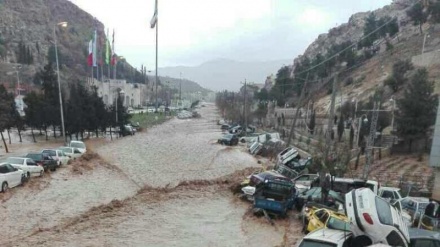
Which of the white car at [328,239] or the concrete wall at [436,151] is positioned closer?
the white car at [328,239]

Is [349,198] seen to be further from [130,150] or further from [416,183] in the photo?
[130,150]

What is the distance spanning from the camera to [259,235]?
679 inches

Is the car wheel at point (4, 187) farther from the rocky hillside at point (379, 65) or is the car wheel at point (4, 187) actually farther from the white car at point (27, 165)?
the rocky hillside at point (379, 65)

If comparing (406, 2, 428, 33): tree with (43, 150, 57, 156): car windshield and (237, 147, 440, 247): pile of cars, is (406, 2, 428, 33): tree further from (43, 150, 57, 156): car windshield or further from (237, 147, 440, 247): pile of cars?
(43, 150, 57, 156): car windshield

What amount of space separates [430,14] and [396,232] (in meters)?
85.2

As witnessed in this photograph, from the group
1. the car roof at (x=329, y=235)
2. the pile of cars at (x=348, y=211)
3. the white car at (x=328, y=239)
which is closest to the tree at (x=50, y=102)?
the pile of cars at (x=348, y=211)

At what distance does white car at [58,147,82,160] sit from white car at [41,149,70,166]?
156 centimetres

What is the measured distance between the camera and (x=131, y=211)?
19.9 m

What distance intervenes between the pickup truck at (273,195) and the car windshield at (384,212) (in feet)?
26.9

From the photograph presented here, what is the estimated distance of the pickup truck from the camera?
19.1 m

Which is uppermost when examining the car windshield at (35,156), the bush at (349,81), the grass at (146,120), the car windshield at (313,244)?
the bush at (349,81)

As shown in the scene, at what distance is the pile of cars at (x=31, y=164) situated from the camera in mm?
20375

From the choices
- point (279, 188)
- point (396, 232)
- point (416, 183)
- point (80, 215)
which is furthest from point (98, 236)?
point (416, 183)

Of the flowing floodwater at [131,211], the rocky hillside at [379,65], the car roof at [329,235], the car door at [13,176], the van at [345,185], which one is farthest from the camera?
the rocky hillside at [379,65]
